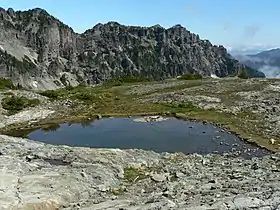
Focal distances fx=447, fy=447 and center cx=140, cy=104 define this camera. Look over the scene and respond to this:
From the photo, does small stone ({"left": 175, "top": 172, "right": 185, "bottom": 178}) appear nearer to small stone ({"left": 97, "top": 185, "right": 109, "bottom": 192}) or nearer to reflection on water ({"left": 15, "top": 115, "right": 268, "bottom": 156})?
small stone ({"left": 97, "top": 185, "right": 109, "bottom": 192})

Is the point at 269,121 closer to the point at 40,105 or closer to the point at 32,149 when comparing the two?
the point at 32,149

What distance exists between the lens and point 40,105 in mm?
72250

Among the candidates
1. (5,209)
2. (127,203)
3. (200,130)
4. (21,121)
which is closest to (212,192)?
(127,203)

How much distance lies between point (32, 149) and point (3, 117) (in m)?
28.4

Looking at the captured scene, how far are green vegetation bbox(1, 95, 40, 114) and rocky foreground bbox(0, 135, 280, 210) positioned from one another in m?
32.4

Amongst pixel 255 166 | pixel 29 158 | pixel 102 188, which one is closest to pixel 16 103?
pixel 29 158

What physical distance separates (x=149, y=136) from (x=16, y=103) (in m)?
29.8

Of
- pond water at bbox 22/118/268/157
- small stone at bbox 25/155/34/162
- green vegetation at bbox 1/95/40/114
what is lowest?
pond water at bbox 22/118/268/157

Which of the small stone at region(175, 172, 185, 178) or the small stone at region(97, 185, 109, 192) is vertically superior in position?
the small stone at region(97, 185, 109, 192)

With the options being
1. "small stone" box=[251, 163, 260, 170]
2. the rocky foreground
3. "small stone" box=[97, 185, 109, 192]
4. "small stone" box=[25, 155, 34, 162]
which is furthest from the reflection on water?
"small stone" box=[97, 185, 109, 192]

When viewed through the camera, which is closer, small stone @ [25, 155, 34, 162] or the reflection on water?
small stone @ [25, 155, 34, 162]

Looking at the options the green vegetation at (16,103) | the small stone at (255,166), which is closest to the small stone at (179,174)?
the small stone at (255,166)

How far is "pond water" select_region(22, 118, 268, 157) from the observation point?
139 ft

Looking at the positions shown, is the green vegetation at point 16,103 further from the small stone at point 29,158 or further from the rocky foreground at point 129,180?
the small stone at point 29,158
